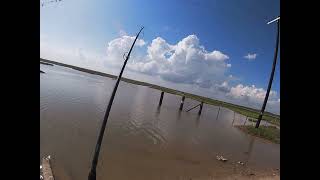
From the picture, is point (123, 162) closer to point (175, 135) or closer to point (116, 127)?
point (116, 127)

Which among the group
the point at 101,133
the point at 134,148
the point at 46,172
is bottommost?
the point at 134,148

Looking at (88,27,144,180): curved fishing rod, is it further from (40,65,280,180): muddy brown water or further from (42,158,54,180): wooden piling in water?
(40,65,280,180): muddy brown water

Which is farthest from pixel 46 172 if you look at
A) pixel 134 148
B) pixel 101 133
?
pixel 134 148

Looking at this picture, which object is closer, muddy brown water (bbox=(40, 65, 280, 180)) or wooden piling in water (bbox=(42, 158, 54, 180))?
wooden piling in water (bbox=(42, 158, 54, 180))

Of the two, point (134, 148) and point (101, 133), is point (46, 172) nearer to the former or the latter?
point (101, 133)

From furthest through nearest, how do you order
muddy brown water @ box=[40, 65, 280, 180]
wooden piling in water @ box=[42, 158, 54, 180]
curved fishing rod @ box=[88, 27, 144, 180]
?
1. muddy brown water @ box=[40, 65, 280, 180]
2. wooden piling in water @ box=[42, 158, 54, 180]
3. curved fishing rod @ box=[88, 27, 144, 180]

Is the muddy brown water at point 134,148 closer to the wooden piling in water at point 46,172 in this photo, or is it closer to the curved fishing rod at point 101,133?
the wooden piling in water at point 46,172

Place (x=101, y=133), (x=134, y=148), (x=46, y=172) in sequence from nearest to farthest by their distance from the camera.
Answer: (x=101, y=133) < (x=46, y=172) < (x=134, y=148)

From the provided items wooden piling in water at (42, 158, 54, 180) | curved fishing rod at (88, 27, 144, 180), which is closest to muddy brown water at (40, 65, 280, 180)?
wooden piling in water at (42, 158, 54, 180)

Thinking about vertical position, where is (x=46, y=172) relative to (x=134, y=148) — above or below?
above
